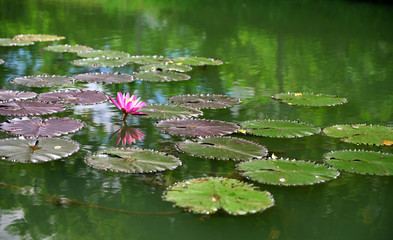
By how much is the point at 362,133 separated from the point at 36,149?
Result: 5.87ft

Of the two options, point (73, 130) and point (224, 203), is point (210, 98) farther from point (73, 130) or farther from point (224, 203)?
point (224, 203)

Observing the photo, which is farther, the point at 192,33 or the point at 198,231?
the point at 192,33

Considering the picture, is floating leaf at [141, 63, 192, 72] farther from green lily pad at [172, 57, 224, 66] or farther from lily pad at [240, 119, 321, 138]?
lily pad at [240, 119, 321, 138]

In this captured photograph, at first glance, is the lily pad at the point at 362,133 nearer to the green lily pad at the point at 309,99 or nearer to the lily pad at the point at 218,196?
the green lily pad at the point at 309,99

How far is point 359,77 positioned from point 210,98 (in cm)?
184

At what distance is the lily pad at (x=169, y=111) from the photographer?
320cm

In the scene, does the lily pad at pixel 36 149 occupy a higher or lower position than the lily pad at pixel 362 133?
lower

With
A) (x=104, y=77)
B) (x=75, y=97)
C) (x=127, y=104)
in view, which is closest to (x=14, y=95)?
(x=75, y=97)

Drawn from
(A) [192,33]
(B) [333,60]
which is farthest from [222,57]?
(A) [192,33]

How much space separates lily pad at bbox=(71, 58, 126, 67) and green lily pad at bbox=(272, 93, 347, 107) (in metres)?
1.68

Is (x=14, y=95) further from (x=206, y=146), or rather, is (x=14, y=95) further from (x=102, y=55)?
(x=102, y=55)

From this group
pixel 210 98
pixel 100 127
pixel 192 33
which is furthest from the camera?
pixel 192 33

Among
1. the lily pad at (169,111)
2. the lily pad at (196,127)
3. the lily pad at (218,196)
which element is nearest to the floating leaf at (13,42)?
the lily pad at (169,111)

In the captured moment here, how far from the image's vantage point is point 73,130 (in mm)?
2826
